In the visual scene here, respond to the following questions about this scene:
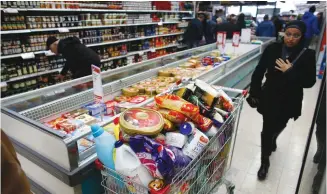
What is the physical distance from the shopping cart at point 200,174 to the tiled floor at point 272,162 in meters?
0.55

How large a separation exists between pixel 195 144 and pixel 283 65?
1.40 metres

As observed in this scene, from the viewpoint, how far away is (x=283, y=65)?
84.2 inches

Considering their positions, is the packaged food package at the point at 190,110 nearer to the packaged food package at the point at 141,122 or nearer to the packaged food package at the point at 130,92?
the packaged food package at the point at 141,122

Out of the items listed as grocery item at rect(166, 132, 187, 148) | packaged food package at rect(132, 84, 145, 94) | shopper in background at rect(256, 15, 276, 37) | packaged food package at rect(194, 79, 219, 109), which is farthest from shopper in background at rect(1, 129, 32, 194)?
shopper in background at rect(256, 15, 276, 37)

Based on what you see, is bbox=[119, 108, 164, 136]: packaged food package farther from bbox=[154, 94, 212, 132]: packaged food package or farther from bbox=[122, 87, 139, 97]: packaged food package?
bbox=[122, 87, 139, 97]: packaged food package

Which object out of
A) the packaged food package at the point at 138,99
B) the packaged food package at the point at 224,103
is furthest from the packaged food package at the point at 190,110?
the packaged food package at the point at 138,99

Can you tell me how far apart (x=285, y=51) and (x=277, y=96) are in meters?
0.43

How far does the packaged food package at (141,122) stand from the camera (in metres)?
1.15

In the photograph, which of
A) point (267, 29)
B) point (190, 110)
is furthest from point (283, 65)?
point (267, 29)

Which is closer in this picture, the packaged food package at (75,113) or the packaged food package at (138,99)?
the packaged food package at (75,113)

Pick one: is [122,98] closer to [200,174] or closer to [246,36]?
[200,174]

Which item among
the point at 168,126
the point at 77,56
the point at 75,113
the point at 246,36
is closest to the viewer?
the point at 168,126

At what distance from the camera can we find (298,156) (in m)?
3.06

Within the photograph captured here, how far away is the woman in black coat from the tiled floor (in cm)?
15
